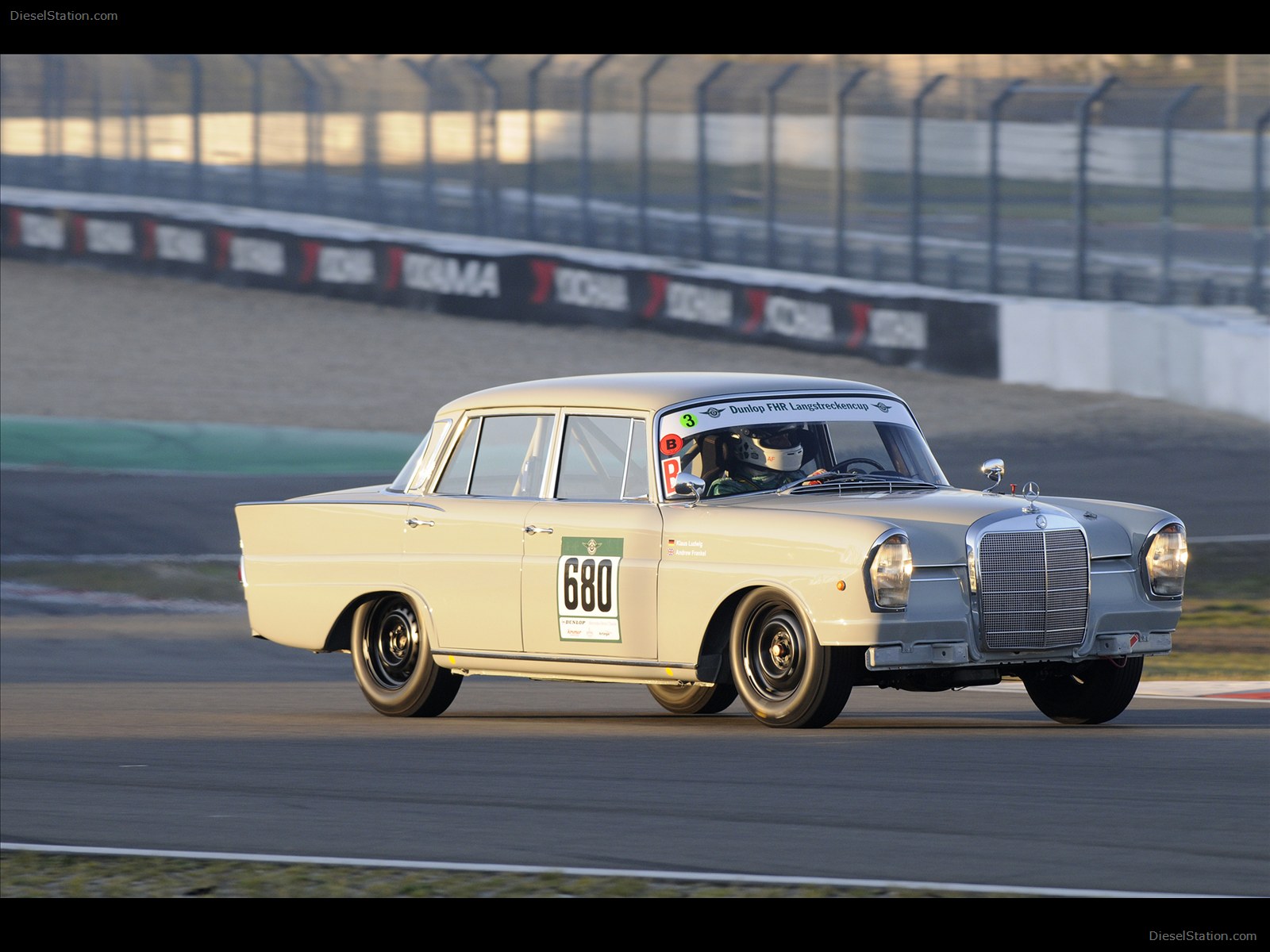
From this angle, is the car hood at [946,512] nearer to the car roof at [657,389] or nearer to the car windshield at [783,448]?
the car windshield at [783,448]

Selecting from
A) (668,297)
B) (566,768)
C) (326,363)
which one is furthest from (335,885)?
Answer: (326,363)

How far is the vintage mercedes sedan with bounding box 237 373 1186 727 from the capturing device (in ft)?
30.5

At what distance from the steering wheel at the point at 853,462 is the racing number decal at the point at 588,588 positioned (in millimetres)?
1034

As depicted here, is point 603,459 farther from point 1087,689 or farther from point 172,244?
point 172,244

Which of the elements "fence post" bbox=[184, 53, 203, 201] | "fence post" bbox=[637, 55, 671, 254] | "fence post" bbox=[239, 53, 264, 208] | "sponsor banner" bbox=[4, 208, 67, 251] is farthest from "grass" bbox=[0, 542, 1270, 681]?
"sponsor banner" bbox=[4, 208, 67, 251]

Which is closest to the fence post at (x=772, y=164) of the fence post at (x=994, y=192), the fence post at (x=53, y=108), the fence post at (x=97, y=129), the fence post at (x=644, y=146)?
the fence post at (x=644, y=146)

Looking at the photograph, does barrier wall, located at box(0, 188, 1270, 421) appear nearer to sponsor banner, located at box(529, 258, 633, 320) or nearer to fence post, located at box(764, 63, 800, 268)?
sponsor banner, located at box(529, 258, 633, 320)

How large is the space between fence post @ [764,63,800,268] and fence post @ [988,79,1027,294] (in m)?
3.05

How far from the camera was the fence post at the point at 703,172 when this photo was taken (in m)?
28.0

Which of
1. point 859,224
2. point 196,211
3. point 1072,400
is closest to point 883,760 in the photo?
point 1072,400

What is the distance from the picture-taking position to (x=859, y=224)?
27.7 meters

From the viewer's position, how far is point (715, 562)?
9602mm

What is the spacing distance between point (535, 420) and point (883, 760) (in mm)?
2748
